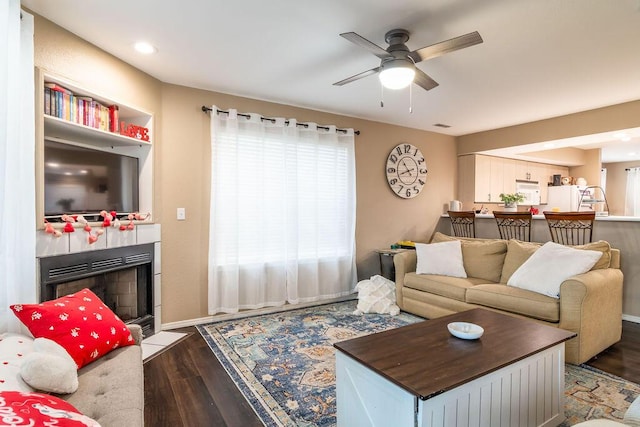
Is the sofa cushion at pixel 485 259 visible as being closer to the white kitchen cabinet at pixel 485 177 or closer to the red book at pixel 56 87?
the white kitchen cabinet at pixel 485 177

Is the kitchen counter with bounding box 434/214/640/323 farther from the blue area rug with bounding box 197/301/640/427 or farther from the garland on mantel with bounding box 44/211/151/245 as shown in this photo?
the garland on mantel with bounding box 44/211/151/245

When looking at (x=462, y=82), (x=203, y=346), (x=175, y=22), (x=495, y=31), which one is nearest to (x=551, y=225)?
(x=462, y=82)

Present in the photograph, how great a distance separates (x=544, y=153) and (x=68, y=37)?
7188mm

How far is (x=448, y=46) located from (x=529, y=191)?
5.67 meters

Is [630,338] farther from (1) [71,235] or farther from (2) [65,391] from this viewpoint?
(1) [71,235]

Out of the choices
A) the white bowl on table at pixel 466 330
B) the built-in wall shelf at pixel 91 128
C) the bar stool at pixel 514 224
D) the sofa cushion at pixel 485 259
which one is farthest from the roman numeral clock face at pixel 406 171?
the built-in wall shelf at pixel 91 128

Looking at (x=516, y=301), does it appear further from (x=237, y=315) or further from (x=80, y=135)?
(x=80, y=135)

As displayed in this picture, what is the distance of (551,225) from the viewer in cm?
368

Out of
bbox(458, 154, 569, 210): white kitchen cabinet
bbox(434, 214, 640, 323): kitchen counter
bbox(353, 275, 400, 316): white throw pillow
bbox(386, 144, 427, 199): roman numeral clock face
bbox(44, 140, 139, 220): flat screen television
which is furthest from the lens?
bbox(458, 154, 569, 210): white kitchen cabinet

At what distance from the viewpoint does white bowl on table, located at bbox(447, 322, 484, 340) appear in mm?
1871

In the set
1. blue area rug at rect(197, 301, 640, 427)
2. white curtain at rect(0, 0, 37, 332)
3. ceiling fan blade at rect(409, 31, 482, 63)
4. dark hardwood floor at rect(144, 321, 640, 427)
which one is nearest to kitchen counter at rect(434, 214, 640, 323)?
dark hardwood floor at rect(144, 321, 640, 427)

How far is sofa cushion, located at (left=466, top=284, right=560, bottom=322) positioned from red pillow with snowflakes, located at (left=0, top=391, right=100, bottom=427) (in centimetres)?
→ 301

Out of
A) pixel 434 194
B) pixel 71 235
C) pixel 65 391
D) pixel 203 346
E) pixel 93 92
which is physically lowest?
pixel 203 346

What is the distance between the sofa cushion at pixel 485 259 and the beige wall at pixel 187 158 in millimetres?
1317
